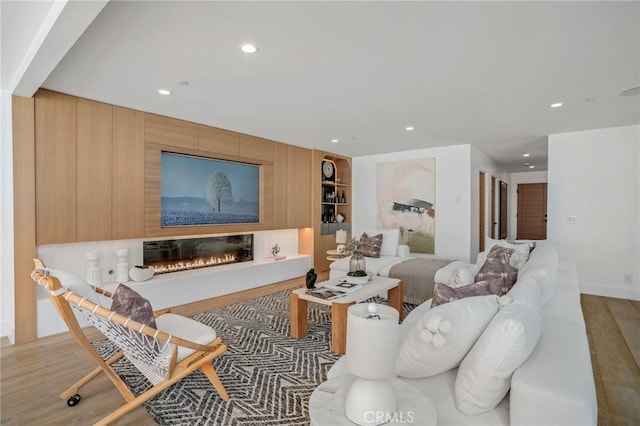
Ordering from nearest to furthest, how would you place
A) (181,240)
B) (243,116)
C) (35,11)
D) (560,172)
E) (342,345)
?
(35,11)
(342,345)
(243,116)
(181,240)
(560,172)

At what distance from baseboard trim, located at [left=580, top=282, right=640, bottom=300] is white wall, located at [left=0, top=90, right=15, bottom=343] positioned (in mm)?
7061

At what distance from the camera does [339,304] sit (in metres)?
2.80

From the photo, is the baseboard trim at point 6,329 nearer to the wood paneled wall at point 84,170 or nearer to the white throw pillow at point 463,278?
the wood paneled wall at point 84,170

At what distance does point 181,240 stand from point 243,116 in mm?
1902

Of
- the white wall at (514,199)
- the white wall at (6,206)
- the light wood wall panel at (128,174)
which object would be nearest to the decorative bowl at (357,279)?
the light wood wall panel at (128,174)

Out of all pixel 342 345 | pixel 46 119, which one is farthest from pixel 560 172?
pixel 46 119

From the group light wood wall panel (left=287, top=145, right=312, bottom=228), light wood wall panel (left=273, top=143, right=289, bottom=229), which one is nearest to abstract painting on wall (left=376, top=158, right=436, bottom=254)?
light wood wall panel (left=287, top=145, right=312, bottom=228)

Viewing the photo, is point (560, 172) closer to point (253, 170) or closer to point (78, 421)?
point (253, 170)

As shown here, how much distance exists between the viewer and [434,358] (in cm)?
138

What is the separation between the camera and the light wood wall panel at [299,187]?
5680 millimetres

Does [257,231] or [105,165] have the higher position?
[105,165]

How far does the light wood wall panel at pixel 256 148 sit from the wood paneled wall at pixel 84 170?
0.37 meters

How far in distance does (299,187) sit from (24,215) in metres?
3.78

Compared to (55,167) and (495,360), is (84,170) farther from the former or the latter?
(495,360)
